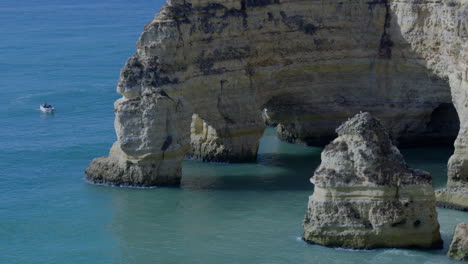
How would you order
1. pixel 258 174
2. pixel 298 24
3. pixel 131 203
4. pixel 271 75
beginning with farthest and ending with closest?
pixel 298 24 → pixel 271 75 → pixel 258 174 → pixel 131 203

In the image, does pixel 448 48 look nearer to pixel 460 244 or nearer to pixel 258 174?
pixel 258 174

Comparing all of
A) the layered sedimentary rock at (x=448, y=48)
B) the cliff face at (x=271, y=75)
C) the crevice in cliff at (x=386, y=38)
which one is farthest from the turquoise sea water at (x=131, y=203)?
the crevice in cliff at (x=386, y=38)

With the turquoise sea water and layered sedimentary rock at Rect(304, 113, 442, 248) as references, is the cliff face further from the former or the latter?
layered sedimentary rock at Rect(304, 113, 442, 248)

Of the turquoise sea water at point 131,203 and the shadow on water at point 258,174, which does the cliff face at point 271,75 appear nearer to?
the shadow on water at point 258,174

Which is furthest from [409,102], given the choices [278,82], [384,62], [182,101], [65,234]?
[65,234]

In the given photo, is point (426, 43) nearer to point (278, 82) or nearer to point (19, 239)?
point (278, 82)

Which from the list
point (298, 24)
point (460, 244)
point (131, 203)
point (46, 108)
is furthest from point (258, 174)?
point (46, 108)
